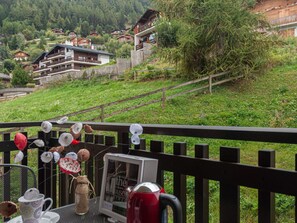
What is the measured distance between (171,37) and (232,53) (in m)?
5.03

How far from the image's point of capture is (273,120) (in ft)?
17.5

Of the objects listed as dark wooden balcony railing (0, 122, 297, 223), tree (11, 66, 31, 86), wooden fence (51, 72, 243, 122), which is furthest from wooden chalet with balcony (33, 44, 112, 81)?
dark wooden balcony railing (0, 122, 297, 223)

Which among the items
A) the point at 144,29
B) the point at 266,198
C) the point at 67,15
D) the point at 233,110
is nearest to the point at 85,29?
the point at 67,15

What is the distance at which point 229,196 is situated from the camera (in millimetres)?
925

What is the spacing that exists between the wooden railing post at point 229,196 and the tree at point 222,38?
7.31m

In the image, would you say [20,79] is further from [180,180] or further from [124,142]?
[180,180]

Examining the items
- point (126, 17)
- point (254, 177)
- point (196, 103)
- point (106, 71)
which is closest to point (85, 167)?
point (254, 177)

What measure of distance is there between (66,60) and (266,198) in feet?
99.9

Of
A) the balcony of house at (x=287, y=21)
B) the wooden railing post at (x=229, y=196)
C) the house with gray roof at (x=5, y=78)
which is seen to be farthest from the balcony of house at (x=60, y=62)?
the wooden railing post at (x=229, y=196)

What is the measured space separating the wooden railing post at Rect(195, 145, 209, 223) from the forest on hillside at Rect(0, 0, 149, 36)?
4853 cm

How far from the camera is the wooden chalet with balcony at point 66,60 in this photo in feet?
96.3

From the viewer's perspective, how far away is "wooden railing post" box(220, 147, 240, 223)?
0.91 meters

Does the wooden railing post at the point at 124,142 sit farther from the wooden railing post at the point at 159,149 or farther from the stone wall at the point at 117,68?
the stone wall at the point at 117,68

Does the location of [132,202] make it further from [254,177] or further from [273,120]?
[273,120]
